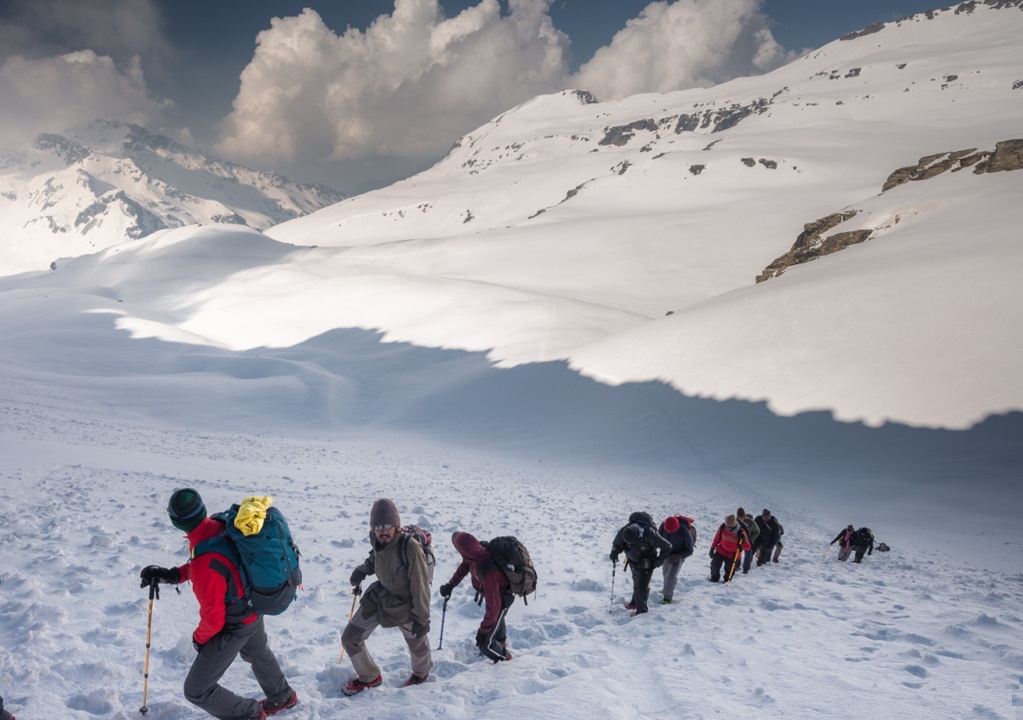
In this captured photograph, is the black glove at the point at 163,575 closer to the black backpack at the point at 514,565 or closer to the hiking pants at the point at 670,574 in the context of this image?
the black backpack at the point at 514,565

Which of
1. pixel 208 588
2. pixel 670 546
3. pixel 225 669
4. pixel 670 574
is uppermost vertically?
pixel 208 588

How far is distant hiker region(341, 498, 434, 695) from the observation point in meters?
5.15

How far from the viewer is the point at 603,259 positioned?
7606 cm

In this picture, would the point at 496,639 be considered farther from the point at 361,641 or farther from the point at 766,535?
the point at 766,535

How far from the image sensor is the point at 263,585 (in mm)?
4258

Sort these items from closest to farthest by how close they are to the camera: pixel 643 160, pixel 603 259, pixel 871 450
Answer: pixel 871 450, pixel 603 259, pixel 643 160

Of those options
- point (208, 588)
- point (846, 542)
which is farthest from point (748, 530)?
point (208, 588)

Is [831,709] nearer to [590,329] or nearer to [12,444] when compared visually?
[12,444]

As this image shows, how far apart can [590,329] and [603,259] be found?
1465 inches

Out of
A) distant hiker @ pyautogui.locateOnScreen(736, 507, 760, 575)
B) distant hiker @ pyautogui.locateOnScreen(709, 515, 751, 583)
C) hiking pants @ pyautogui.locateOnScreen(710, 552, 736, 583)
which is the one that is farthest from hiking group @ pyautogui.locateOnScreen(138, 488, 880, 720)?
distant hiker @ pyautogui.locateOnScreen(736, 507, 760, 575)

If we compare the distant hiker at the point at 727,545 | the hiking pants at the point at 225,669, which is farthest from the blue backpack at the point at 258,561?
the distant hiker at the point at 727,545

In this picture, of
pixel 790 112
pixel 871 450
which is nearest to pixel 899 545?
pixel 871 450

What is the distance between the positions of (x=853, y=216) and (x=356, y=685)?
188ft

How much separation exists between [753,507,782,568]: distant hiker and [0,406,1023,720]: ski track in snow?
1.90 feet
